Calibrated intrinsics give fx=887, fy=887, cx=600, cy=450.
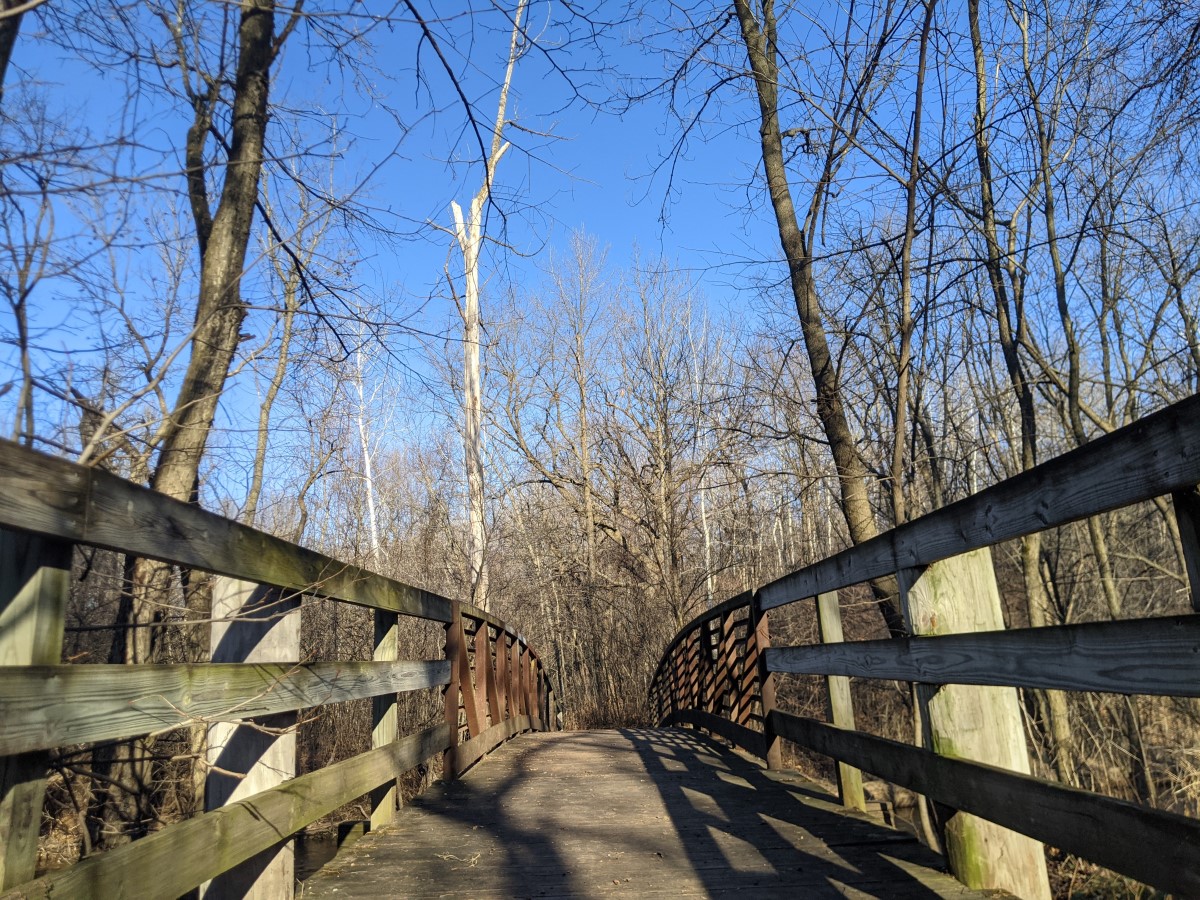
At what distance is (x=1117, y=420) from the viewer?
12438 millimetres

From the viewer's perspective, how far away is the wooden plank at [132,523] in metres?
1.65

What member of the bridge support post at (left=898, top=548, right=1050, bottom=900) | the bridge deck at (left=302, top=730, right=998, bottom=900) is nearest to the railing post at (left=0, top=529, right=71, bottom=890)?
the bridge deck at (left=302, top=730, right=998, bottom=900)

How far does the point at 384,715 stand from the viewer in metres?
4.12

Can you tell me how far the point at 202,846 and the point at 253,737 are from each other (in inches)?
23.3

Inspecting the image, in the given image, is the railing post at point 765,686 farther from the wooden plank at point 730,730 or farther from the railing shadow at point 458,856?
the railing shadow at point 458,856

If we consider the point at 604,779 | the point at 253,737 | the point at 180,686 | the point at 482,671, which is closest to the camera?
the point at 180,686

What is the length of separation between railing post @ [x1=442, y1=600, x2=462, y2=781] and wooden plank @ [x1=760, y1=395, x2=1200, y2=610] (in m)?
2.83

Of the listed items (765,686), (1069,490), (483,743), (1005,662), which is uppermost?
(1069,490)

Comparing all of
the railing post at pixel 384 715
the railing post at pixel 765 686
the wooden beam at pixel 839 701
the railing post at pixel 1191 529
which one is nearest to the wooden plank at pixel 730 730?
the railing post at pixel 765 686

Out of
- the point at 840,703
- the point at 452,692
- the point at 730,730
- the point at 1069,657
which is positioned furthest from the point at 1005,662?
the point at 730,730

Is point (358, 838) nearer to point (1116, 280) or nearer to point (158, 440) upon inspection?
point (158, 440)

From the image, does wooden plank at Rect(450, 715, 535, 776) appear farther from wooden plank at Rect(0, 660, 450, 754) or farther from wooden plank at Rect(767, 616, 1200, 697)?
wooden plank at Rect(767, 616, 1200, 697)

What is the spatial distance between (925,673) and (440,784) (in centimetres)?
339

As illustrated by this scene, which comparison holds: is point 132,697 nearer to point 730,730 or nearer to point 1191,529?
point 1191,529
